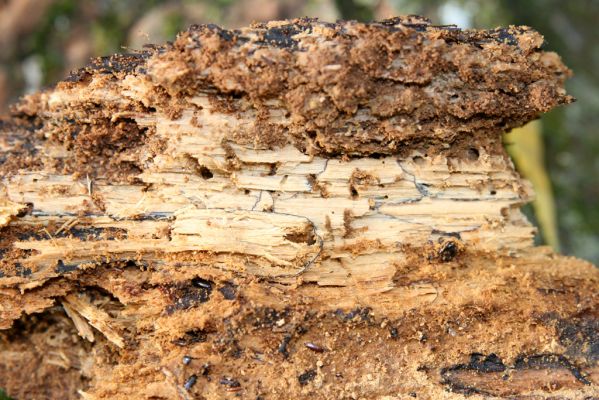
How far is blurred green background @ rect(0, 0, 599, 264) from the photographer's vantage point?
5.41 metres

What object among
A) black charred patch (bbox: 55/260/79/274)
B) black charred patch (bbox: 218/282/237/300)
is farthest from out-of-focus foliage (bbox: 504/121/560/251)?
black charred patch (bbox: 55/260/79/274)

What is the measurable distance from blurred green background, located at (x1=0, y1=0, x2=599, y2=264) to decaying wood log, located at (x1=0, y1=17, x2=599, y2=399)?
10.3 feet

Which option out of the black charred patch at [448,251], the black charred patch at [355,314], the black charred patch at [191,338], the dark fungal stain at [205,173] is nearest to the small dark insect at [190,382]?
the black charred patch at [191,338]

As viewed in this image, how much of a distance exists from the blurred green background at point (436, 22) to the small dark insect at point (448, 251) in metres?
3.24

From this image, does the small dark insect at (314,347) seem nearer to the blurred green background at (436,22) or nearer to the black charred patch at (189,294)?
the black charred patch at (189,294)

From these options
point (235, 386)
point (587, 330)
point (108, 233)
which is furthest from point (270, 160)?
point (587, 330)

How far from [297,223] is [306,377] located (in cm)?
56

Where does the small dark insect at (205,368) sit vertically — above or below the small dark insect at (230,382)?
above

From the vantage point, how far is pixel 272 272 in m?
2.20

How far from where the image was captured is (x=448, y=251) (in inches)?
91.4

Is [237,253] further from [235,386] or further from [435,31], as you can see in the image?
[435,31]

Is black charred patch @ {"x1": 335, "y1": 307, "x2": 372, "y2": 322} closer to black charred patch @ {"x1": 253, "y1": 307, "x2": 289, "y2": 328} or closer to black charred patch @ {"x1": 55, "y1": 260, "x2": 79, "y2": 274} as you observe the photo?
black charred patch @ {"x1": 253, "y1": 307, "x2": 289, "y2": 328}

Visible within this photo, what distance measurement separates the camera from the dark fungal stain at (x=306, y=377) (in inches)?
81.6

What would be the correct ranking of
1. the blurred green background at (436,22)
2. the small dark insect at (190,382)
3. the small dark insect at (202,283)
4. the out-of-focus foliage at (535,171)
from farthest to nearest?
the blurred green background at (436,22)
the out-of-focus foliage at (535,171)
the small dark insect at (202,283)
the small dark insect at (190,382)
